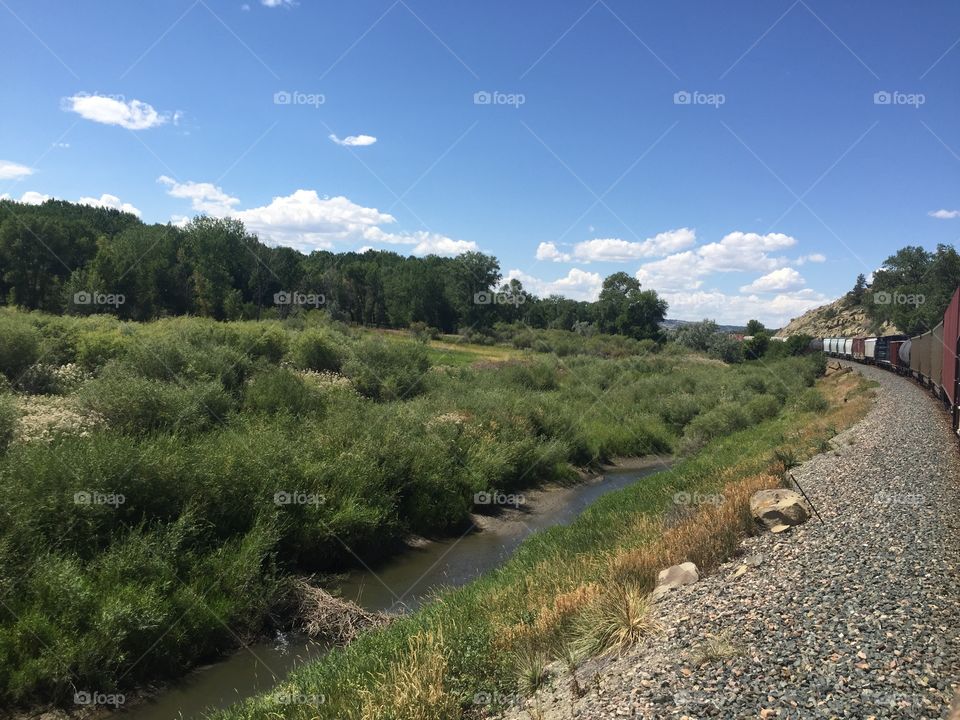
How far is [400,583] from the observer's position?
14.8m

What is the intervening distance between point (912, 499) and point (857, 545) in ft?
10.4

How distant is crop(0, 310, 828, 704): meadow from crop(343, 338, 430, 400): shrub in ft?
0.51

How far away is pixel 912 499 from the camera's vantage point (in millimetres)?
10766

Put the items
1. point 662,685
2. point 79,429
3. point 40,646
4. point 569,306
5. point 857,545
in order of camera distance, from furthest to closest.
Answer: point 569,306 < point 79,429 < point 40,646 < point 857,545 < point 662,685

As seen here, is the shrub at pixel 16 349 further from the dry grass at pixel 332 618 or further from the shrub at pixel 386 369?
the dry grass at pixel 332 618

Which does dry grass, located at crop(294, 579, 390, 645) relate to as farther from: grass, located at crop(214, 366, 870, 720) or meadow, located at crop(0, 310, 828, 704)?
grass, located at crop(214, 366, 870, 720)

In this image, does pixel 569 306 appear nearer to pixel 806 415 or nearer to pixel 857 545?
pixel 806 415

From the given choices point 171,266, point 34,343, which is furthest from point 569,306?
point 34,343

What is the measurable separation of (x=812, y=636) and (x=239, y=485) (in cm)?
1181

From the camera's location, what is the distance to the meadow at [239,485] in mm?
9273

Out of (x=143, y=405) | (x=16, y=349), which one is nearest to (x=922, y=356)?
(x=143, y=405)

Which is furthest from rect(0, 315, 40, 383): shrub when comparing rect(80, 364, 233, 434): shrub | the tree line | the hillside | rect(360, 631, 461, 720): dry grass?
the hillside

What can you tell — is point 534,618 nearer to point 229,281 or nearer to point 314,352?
point 314,352

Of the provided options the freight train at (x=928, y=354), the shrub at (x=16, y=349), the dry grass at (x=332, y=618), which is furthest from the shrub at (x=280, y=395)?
the freight train at (x=928, y=354)
